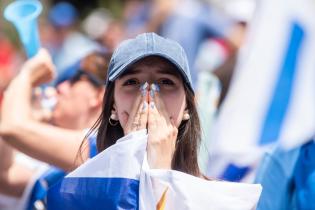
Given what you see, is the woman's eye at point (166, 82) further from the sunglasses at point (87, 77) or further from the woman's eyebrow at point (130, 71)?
the sunglasses at point (87, 77)

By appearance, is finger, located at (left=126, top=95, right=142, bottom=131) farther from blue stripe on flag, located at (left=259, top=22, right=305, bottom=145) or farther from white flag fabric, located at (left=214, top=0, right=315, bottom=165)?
blue stripe on flag, located at (left=259, top=22, right=305, bottom=145)

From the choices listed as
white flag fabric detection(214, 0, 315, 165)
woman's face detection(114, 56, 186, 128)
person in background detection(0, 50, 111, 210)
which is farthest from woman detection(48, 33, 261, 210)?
white flag fabric detection(214, 0, 315, 165)

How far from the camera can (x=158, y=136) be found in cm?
301

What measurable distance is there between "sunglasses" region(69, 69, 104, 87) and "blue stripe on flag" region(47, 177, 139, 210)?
1515 millimetres

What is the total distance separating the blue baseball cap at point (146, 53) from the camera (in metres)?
2.99

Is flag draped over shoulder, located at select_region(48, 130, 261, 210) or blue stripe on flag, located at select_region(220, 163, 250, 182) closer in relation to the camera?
flag draped over shoulder, located at select_region(48, 130, 261, 210)

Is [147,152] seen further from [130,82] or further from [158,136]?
[130,82]

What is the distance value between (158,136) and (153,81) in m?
0.16

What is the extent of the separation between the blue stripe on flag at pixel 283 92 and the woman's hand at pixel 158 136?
2.10 meters

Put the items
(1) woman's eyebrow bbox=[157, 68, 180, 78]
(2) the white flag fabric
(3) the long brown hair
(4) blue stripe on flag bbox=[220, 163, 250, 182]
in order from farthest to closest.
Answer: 1. (2) the white flag fabric
2. (4) blue stripe on flag bbox=[220, 163, 250, 182]
3. (3) the long brown hair
4. (1) woman's eyebrow bbox=[157, 68, 180, 78]

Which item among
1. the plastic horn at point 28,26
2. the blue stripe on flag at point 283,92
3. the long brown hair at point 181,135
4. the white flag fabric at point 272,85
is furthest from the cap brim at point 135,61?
the blue stripe on flag at point 283,92

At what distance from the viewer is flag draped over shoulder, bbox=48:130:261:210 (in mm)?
2926

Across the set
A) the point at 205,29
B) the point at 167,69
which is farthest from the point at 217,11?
the point at 167,69

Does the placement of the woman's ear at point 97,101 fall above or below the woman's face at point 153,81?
below
